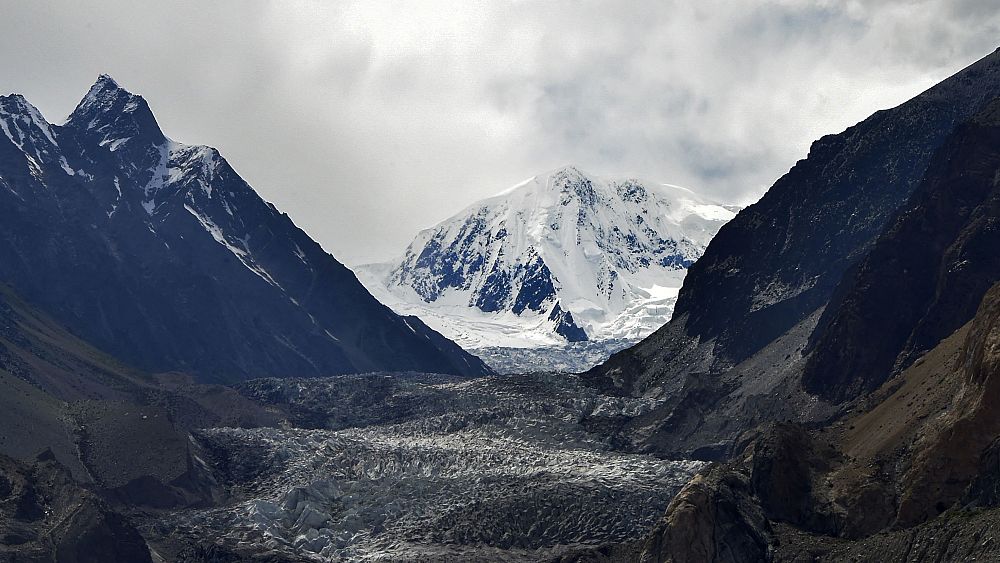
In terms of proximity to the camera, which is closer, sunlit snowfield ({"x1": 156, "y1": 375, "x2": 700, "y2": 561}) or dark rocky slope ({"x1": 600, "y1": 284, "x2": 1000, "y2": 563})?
dark rocky slope ({"x1": 600, "y1": 284, "x2": 1000, "y2": 563})

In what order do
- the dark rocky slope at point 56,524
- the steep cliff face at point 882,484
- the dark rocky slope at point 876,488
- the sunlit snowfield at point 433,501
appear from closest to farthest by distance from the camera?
the dark rocky slope at point 876,488, the steep cliff face at point 882,484, the dark rocky slope at point 56,524, the sunlit snowfield at point 433,501

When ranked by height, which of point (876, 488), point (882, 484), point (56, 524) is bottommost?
point (876, 488)

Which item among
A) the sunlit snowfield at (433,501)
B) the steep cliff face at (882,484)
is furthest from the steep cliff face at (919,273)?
the steep cliff face at (882,484)

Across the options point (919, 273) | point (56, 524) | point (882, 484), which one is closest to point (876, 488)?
point (882, 484)

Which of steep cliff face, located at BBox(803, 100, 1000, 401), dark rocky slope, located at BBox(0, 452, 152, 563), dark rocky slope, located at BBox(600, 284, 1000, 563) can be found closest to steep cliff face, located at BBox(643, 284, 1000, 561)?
dark rocky slope, located at BBox(600, 284, 1000, 563)

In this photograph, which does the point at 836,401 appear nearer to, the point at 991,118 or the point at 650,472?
the point at 650,472

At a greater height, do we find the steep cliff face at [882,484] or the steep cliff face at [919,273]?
the steep cliff face at [919,273]

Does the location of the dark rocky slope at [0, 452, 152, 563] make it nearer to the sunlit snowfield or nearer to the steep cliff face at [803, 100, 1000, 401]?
the sunlit snowfield

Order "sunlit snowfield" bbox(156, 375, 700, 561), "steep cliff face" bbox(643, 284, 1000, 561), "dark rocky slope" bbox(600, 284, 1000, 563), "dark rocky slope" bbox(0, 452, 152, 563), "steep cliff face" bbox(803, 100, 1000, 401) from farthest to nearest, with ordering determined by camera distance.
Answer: "steep cliff face" bbox(803, 100, 1000, 401)
"sunlit snowfield" bbox(156, 375, 700, 561)
"dark rocky slope" bbox(0, 452, 152, 563)
"steep cliff face" bbox(643, 284, 1000, 561)
"dark rocky slope" bbox(600, 284, 1000, 563)

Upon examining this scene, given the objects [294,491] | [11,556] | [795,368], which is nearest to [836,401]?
[795,368]

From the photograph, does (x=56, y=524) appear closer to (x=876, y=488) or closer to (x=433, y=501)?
(x=433, y=501)

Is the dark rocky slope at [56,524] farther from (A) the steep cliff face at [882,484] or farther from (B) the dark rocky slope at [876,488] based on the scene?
(B) the dark rocky slope at [876,488]
